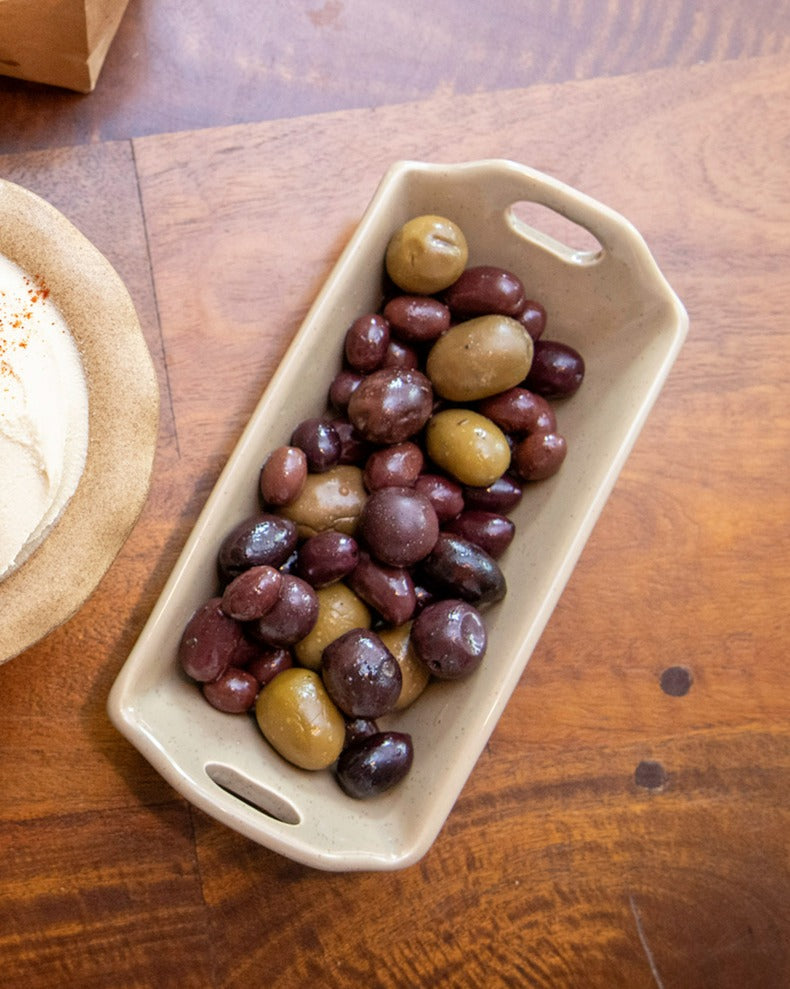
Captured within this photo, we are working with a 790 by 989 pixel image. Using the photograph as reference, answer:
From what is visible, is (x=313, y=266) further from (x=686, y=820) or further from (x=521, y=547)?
(x=686, y=820)

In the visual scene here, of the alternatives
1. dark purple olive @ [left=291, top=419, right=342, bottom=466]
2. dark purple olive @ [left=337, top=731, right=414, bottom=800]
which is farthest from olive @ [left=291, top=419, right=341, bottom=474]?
dark purple olive @ [left=337, top=731, right=414, bottom=800]

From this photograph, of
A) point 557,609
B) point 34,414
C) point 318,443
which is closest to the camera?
point 34,414

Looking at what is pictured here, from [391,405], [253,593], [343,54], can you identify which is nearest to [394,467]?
[391,405]

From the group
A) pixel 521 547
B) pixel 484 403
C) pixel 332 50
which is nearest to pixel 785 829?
pixel 521 547

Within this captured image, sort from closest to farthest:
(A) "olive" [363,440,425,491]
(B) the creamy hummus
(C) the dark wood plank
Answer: (B) the creamy hummus, (A) "olive" [363,440,425,491], (C) the dark wood plank

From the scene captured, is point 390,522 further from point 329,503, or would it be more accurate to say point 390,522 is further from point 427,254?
point 427,254

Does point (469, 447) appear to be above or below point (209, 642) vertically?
above

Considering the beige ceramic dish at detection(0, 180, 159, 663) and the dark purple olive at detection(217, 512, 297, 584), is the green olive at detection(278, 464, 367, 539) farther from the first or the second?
the beige ceramic dish at detection(0, 180, 159, 663)
